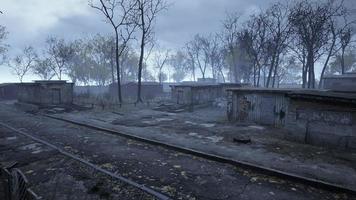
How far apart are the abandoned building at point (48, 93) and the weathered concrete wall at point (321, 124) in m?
26.0

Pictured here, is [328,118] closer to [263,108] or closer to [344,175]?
[344,175]

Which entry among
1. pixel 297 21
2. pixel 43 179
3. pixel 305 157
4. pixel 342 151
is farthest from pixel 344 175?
pixel 297 21

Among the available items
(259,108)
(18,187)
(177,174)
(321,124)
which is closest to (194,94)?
(259,108)

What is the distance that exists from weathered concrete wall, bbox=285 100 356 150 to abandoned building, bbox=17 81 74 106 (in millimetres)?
26039

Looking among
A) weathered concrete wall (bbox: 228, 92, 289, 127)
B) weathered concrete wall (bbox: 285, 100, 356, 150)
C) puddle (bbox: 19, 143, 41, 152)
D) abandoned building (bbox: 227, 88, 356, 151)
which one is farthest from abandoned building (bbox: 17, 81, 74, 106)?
weathered concrete wall (bbox: 285, 100, 356, 150)

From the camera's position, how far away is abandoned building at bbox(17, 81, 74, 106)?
28.4m

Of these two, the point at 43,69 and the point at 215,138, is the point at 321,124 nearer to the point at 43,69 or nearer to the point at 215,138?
the point at 215,138

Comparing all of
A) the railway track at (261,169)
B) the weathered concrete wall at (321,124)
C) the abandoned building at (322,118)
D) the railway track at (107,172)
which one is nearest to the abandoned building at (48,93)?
the railway track at (107,172)

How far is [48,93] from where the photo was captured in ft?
93.6

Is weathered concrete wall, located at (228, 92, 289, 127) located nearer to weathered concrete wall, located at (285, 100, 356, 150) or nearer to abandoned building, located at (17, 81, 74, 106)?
weathered concrete wall, located at (285, 100, 356, 150)

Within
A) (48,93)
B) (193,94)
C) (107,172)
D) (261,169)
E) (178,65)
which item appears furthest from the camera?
(178,65)

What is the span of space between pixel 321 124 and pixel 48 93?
27885mm

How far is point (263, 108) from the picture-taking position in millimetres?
17891

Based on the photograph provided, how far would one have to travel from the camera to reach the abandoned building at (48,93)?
28.4 meters
